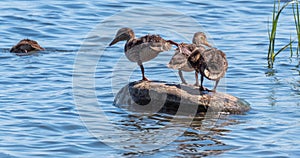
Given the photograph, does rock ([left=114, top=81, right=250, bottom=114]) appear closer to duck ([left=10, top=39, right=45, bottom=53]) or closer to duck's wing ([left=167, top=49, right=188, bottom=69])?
duck's wing ([left=167, top=49, right=188, bottom=69])

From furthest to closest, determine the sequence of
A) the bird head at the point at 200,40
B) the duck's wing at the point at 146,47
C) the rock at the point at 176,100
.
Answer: the bird head at the point at 200,40
the rock at the point at 176,100
the duck's wing at the point at 146,47

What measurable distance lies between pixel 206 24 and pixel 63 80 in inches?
222

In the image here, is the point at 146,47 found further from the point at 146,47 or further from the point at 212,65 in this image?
the point at 212,65

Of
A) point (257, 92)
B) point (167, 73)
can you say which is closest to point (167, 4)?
point (167, 73)

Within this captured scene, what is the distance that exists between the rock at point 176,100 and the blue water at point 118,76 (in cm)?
23

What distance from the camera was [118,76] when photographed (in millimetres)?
12656

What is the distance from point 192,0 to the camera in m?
20.0

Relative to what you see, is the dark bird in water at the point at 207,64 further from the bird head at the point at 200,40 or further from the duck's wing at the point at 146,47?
the bird head at the point at 200,40

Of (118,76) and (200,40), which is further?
(118,76)

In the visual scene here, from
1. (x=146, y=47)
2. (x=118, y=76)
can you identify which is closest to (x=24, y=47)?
(x=118, y=76)

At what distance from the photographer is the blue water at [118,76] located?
876 cm

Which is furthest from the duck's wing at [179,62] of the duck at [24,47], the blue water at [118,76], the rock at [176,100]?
the duck at [24,47]

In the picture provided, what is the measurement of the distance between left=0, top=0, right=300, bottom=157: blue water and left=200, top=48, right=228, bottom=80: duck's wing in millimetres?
640

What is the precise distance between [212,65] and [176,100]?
746mm
